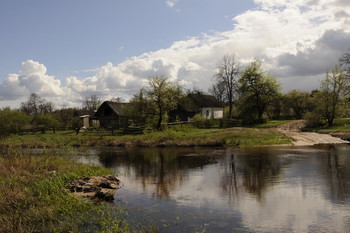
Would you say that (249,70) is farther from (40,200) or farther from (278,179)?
(40,200)

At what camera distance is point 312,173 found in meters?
19.0

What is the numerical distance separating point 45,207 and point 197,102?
5636 cm

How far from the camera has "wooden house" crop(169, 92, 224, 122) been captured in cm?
6412

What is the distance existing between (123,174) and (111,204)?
7.62m

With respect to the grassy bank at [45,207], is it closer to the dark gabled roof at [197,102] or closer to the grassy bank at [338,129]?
the grassy bank at [338,129]

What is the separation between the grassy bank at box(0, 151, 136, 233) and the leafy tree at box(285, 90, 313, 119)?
70771 millimetres

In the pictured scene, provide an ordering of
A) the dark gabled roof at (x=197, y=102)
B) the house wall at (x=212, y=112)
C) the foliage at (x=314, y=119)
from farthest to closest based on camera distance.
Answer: the house wall at (x=212, y=112) → the dark gabled roof at (x=197, y=102) → the foliage at (x=314, y=119)

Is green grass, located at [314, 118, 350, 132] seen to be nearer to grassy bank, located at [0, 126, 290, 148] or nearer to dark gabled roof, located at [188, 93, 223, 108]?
grassy bank, located at [0, 126, 290, 148]

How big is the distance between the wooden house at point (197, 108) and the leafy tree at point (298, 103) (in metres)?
18.7

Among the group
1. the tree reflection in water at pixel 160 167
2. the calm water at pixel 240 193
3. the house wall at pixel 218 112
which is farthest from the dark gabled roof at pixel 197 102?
the calm water at pixel 240 193

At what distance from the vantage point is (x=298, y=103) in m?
78.6

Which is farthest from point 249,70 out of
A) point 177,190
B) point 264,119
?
point 177,190

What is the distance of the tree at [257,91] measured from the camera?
59031mm

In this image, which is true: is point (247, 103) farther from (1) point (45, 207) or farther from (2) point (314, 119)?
(1) point (45, 207)
